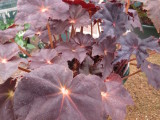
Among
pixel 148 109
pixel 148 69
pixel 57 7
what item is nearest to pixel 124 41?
pixel 148 69

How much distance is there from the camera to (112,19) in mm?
710

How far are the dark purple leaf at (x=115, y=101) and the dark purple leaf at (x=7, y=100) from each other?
0.93 feet

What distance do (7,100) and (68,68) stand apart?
0.23 meters

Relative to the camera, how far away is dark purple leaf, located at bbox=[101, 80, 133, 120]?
1.86 feet

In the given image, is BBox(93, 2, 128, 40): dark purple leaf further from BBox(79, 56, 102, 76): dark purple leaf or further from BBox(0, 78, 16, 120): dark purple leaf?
BBox(0, 78, 16, 120): dark purple leaf

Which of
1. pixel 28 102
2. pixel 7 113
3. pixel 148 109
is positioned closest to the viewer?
pixel 28 102

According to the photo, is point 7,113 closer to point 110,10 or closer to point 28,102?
point 28,102

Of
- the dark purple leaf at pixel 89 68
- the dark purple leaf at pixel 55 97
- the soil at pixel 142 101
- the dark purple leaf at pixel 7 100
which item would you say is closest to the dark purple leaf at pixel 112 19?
the dark purple leaf at pixel 89 68

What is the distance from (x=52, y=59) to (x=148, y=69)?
0.36 meters

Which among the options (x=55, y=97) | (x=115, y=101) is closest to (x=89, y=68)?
(x=115, y=101)

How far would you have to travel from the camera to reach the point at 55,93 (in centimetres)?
47

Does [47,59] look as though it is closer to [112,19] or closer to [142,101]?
[112,19]

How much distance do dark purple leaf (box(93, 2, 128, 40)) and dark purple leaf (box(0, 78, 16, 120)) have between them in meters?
0.37

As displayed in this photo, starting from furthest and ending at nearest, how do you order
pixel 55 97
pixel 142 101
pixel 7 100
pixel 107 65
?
pixel 142 101 < pixel 107 65 < pixel 7 100 < pixel 55 97
